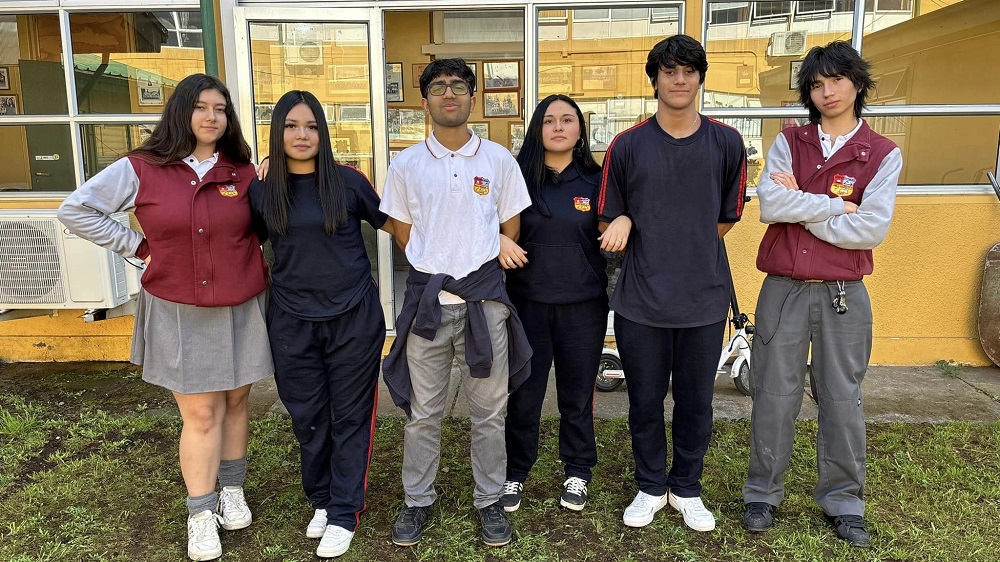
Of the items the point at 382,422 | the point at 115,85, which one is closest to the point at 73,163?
the point at 115,85

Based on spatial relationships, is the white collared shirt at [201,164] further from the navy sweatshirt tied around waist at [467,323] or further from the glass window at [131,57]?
the glass window at [131,57]

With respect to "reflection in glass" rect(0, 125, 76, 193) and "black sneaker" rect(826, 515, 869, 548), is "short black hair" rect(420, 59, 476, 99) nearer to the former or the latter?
"black sneaker" rect(826, 515, 869, 548)

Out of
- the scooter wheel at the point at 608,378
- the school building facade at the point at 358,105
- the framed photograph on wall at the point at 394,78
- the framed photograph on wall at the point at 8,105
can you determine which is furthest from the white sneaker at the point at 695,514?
the framed photograph on wall at the point at 394,78

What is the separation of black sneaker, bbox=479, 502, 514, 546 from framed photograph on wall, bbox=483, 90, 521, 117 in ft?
19.0

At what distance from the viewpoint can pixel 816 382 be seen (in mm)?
2896

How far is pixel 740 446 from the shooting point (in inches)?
146

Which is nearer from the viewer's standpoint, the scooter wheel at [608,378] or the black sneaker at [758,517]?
the black sneaker at [758,517]

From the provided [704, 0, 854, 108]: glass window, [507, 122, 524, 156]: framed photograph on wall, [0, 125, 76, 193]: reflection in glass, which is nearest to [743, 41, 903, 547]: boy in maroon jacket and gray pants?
[704, 0, 854, 108]: glass window

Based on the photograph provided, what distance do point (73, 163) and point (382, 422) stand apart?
→ 3.12 m

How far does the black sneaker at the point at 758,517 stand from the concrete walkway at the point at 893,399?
1.16 m

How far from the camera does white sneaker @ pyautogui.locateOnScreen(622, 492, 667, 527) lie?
2955 millimetres

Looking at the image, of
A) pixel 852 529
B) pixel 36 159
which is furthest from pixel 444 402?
pixel 36 159

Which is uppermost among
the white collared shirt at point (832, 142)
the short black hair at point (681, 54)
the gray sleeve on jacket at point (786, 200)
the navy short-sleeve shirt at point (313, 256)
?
the short black hair at point (681, 54)

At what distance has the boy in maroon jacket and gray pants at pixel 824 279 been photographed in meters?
2.67
